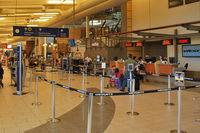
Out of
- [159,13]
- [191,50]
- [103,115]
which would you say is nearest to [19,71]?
[103,115]

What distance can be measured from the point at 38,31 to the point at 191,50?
11.0 m

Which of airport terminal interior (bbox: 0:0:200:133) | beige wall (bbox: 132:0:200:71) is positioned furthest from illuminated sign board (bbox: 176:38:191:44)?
beige wall (bbox: 132:0:200:71)

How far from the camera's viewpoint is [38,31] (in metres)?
14.9

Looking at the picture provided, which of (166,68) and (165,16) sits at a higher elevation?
(165,16)

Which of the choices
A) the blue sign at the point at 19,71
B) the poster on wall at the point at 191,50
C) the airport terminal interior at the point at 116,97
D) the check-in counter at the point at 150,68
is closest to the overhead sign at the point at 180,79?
the airport terminal interior at the point at 116,97

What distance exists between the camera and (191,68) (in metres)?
14.5

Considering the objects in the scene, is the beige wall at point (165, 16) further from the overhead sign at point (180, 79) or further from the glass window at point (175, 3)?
the overhead sign at point (180, 79)

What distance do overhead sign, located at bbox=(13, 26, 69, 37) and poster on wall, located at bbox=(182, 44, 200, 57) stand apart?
A: 8.93 m

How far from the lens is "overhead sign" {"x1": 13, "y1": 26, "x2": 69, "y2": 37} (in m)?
14.3

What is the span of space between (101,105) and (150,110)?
5.16 feet

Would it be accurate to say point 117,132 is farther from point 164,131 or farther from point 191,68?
point 191,68

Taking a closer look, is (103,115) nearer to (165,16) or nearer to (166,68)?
(166,68)

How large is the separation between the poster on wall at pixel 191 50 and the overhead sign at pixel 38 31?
893 cm

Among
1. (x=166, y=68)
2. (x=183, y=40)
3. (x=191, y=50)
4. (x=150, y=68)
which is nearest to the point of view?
(x=166, y=68)
